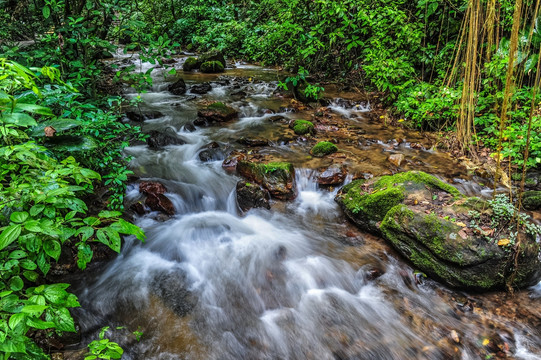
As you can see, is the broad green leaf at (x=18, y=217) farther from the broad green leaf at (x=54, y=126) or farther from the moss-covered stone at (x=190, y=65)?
the moss-covered stone at (x=190, y=65)

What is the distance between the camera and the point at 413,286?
3.32 metres

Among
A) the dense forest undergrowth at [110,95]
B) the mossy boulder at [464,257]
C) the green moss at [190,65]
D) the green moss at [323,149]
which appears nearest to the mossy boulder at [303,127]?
the dense forest undergrowth at [110,95]

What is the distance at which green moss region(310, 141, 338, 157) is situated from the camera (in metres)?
5.83

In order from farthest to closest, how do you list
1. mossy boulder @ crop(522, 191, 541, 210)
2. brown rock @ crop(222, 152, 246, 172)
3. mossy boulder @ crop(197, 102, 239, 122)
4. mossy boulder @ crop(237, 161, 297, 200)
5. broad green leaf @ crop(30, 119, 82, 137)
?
mossy boulder @ crop(197, 102, 239, 122)
brown rock @ crop(222, 152, 246, 172)
mossy boulder @ crop(237, 161, 297, 200)
mossy boulder @ crop(522, 191, 541, 210)
broad green leaf @ crop(30, 119, 82, 137)

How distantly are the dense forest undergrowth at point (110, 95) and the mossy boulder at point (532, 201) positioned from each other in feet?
1.66

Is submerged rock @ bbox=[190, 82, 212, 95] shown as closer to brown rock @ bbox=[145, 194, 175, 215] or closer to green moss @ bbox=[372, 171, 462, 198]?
brown rock @ bbox=[145, 194, 175, 215]

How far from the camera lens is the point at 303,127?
6762 mm

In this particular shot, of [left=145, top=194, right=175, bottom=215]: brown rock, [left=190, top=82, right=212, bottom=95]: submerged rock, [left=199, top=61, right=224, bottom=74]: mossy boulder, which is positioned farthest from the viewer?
[left=199, top=61, right=224, bottom=74]: mossy boulder

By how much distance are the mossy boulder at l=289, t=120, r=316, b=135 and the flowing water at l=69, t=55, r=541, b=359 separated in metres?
1.62

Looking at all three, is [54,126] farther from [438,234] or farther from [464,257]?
[464,257]

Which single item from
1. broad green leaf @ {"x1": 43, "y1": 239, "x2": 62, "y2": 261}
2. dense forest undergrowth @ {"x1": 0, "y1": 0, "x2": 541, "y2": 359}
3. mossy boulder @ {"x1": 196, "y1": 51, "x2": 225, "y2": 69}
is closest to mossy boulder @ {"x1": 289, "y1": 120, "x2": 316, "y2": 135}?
dense forest undergrowth @ {"x1": 0, "y1": 0, "x2": 541, "y2": 359}

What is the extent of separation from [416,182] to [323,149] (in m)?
2.12

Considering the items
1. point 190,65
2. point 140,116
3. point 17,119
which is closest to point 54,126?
point 17,119

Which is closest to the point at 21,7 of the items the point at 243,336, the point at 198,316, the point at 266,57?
the point at 266,57
